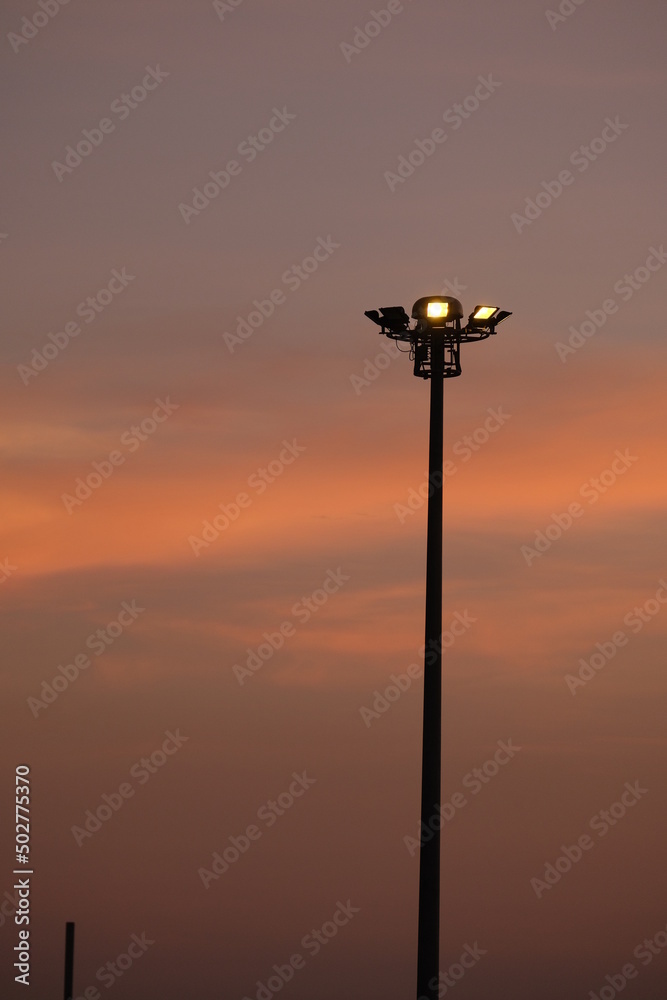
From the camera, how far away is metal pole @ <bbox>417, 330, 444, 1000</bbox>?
1385 centimetres

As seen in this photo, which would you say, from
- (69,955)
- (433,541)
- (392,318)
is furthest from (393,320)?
(69,955)

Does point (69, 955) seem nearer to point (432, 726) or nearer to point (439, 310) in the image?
point (432, 726)

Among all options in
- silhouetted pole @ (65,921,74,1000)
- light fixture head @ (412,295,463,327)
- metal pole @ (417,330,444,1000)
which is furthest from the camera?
silhouetted pole @ (65,921,74,1000)

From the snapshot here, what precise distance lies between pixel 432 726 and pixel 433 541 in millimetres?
2235

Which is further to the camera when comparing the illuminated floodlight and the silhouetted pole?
the silhouetted pole

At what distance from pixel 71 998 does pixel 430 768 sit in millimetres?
11061

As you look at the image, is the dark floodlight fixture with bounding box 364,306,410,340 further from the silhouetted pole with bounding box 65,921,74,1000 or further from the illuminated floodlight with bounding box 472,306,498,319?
the silhouetted pole with bounding box 65,921,74,1000

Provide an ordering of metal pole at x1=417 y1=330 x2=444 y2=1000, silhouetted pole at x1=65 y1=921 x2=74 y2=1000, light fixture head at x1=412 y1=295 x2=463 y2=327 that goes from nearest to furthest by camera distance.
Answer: metal pole at x1=417 y1=330 x2=444 y2=1000 → light fixture head at x1=412 y1=295 x2=463 y2=327 → silhouetted pole at x1=65 y1=921 x2=74 y2=1000

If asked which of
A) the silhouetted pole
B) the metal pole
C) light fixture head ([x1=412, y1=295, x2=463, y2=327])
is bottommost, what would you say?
the silhouetted pole

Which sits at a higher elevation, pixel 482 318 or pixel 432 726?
pixel 482 318

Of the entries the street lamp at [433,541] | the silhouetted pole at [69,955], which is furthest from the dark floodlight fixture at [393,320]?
the silhouetted pole at [69,955]

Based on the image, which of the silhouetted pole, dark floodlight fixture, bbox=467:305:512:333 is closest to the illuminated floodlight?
dark floodlight fixture, bbox=467:305:512:333

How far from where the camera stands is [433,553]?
14.8 metres

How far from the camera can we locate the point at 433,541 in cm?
1478
